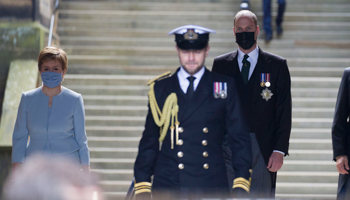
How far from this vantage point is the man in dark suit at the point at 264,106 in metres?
4.02

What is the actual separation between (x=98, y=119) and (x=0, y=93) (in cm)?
155

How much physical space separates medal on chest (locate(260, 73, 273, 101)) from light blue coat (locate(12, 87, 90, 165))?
4.92 ft

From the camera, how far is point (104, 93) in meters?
8.39

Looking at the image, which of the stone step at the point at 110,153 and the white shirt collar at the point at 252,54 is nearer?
the white shirt collar at the point at 252,54

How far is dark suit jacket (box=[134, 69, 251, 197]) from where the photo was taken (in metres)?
3.02

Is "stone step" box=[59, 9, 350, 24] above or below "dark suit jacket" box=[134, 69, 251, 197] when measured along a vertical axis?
above

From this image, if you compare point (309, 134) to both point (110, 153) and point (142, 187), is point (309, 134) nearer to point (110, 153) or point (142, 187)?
point (110, 153)

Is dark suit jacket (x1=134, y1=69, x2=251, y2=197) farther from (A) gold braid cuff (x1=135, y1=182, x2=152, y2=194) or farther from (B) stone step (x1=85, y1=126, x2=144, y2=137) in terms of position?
(B) stone step (x1=85, y1=126, x2=144, y2=137)

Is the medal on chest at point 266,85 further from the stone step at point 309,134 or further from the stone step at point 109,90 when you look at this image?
the stone step at point 109,90

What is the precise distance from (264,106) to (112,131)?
164 inches

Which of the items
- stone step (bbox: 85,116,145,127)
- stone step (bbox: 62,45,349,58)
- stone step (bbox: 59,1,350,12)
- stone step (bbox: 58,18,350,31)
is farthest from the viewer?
stone step (bbox: 59,1,350,12)

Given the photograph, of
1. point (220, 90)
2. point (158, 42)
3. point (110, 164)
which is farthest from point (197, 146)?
point (158, 42)

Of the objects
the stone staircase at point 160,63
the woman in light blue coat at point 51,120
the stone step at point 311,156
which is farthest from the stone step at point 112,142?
the woman in light blue coat at point 51,120

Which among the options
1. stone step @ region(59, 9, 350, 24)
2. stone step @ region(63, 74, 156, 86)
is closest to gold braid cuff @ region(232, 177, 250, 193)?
stone step @ region(63, 74, 156, 86)
